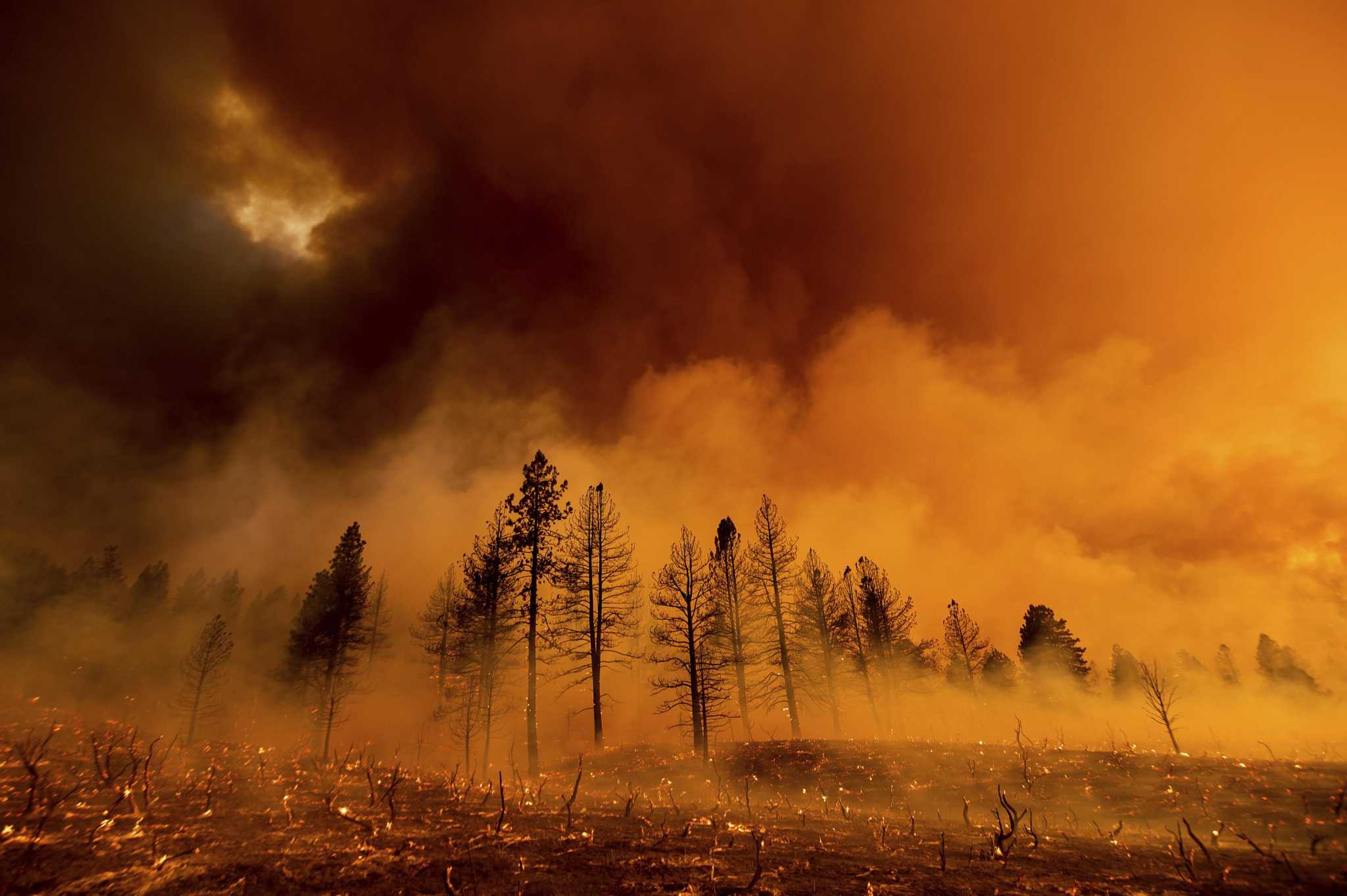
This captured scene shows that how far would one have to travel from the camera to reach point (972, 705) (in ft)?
141

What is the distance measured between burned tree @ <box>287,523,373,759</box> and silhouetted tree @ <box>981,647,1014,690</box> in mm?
49701

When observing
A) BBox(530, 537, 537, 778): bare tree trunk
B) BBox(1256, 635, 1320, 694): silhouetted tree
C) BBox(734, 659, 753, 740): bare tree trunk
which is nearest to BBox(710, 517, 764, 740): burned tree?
BBox(734, 659, 753, 740): bare tree trunk

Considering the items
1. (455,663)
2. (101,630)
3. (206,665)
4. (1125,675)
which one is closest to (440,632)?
(455,663)

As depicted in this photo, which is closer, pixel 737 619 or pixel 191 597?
pixel 737 619

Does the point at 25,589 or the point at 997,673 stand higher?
the point at 25,589

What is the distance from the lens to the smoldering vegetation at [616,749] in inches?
303

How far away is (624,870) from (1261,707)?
241 ft

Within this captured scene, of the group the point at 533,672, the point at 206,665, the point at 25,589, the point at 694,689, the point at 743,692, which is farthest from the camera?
the point at 25,589

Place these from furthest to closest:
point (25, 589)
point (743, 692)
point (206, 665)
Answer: point (25, 589), point (206, 665), point (743, 692)

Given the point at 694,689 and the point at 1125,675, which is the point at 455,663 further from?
the point at 1125,675

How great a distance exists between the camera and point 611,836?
31.4ft

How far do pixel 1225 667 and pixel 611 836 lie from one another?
9635cm

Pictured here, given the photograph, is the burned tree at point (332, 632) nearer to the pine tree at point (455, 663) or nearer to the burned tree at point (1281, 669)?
the pine tree at point (455, 663)

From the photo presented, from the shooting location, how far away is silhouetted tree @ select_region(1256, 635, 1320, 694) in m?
56.6
